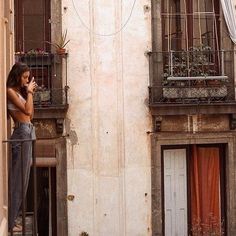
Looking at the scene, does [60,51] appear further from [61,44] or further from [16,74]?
[16,74]

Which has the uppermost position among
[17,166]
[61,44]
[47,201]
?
[61,44]

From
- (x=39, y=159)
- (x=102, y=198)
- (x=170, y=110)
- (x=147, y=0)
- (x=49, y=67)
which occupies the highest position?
(x=147, y=0)

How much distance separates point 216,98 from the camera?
1250 cm

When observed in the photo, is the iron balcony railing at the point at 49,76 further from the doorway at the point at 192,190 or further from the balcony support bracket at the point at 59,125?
the doorway at the point at 192,190

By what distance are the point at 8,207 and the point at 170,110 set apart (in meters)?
7.03

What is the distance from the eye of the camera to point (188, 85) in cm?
1234

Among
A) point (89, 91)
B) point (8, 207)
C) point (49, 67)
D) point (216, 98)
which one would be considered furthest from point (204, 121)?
point (8, 207)

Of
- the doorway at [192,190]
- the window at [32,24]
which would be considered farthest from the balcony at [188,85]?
the window at [32,24]

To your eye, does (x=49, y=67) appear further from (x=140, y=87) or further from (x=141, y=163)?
(x=141, y=163)

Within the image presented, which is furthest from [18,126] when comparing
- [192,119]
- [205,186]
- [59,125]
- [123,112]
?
[205,186]

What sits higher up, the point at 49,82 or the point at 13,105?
the point at 49,82

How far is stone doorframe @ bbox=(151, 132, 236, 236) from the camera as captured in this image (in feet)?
41.0

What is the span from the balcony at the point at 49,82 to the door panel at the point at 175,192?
2.54 meters

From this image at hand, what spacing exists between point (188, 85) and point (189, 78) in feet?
0.62
